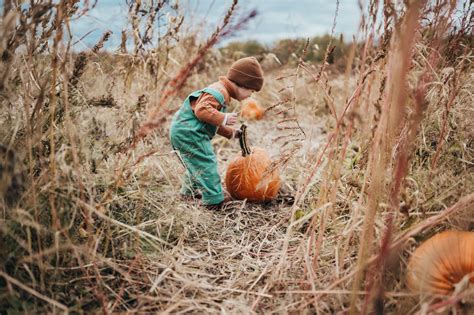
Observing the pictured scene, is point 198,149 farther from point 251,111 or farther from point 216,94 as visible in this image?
point 251,111

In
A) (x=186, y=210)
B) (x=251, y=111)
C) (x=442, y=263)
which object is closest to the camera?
(x=442, y=263)

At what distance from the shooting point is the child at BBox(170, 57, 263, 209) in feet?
8.48

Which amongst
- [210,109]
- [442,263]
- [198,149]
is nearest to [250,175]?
[198,149]

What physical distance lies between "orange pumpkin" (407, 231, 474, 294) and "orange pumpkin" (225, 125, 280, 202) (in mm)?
1217

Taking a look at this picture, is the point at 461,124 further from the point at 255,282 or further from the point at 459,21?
the point at 255,282

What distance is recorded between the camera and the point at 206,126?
2.71 metres

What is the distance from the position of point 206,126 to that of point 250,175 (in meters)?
0.43

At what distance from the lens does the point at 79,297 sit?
4.93ft

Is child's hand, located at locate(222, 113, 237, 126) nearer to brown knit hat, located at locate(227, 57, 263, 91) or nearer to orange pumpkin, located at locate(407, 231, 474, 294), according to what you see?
brown knit hat, located at locate(227, 57, 263, 91)

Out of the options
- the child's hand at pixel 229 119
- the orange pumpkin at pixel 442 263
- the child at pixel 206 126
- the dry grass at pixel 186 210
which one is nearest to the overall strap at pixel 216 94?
the child at pixel 206 126

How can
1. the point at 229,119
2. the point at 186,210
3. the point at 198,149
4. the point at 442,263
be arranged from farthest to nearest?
the point at 198,149, the point at 229,119, the point at 186,210, the point at 442,263

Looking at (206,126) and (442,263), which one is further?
(206,126)

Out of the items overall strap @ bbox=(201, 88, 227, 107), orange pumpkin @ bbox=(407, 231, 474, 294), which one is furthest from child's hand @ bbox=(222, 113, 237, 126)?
orange pumpkin @ bbox=(407, 231, 474, 294)

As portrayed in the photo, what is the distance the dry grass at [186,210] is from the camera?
1.33 m
